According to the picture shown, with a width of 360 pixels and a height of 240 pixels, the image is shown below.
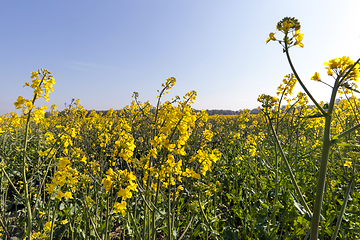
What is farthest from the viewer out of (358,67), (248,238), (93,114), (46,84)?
(93,114)

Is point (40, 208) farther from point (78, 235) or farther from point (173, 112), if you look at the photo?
point (173, 112)

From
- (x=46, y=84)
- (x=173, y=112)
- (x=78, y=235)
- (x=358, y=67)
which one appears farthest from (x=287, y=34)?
(x=78, y=235)

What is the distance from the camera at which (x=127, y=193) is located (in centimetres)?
154

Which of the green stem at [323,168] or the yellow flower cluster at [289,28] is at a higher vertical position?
the yellow flower cluster at [289,28]

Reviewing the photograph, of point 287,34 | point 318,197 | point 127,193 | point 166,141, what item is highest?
point 287,34

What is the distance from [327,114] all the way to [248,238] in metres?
2.54

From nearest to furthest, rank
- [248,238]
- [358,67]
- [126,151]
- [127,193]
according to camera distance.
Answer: [358,67]
[127,193]
[126,151]
[248,238]

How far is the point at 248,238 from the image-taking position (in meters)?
2.72

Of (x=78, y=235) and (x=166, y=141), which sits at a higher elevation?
(x=166, y=141)

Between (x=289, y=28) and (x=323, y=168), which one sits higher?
(x=289, y=28)

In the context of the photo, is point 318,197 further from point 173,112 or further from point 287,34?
point 173,112

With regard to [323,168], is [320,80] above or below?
above

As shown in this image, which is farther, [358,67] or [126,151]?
[126,151]

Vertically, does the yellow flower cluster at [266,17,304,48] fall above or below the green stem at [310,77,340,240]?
above
